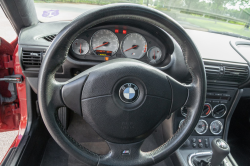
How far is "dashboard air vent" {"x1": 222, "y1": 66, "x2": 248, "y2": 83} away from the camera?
1569 millimetres

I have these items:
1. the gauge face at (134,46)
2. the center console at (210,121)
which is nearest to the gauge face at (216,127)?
the center console at (210,121)

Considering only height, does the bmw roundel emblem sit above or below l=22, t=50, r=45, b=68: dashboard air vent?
above

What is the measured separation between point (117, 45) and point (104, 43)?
4.0 inches

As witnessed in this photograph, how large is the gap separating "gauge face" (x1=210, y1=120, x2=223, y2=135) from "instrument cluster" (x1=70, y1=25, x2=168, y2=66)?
0.79m

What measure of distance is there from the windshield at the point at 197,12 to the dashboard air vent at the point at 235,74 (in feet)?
2.08

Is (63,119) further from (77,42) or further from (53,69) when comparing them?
(53,69)

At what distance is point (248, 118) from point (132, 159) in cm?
174

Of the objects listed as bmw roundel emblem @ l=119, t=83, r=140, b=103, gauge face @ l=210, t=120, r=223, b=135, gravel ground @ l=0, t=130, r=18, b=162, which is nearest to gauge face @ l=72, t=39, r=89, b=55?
bmw roundel emblem @ l=119, t=83, r=140, b=103

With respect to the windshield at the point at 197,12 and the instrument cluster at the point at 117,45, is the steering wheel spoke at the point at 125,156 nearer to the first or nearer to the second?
the instrument cluster at the point at 117,45

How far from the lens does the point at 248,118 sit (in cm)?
209

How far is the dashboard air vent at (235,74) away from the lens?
1.57 m

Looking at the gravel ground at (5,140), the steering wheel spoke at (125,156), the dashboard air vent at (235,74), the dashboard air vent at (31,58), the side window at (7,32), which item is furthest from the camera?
the gravel ground at (5,140)

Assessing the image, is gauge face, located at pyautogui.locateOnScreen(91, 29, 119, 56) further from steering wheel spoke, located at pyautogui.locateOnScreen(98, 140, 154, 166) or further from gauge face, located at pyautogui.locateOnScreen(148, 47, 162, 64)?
steering wheel spoke, located at pyautogui.locateOnScreen(98, 140, 154, 166)

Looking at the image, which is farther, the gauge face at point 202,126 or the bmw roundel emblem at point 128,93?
the gauge face at point 202,126
